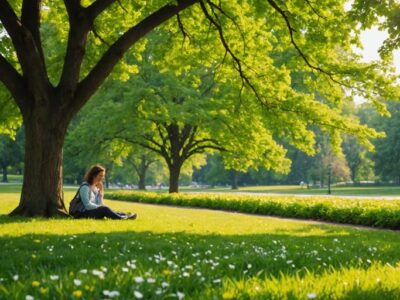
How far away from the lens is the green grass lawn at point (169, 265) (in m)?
3.89

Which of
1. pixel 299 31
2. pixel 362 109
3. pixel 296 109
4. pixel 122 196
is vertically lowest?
pixel 122 196

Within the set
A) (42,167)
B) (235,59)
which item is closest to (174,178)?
(235,59)

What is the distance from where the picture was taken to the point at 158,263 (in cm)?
562

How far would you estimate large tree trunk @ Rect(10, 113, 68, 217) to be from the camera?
12.8 meters

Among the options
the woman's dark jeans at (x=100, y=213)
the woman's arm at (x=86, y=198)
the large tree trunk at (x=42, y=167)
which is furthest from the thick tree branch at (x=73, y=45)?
the woman's dark jeans at (x=100, y=213)

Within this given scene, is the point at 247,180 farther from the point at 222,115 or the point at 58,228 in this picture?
the point at 58,228

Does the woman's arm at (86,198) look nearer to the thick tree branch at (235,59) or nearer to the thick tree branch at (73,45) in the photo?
the thick tree branch at (73,45)

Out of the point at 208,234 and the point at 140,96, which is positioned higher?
the point at 140,96

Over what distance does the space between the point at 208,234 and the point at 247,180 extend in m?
90.3

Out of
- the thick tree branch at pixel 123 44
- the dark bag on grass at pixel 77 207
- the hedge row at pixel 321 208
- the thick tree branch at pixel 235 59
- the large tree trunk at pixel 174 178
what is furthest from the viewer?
the large tree trunk at pixel 174 178

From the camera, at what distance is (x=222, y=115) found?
28.4 m

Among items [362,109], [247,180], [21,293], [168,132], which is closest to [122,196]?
[168,132]

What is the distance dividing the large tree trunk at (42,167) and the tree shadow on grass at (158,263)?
151 inches

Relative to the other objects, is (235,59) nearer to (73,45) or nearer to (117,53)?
(117,53)
